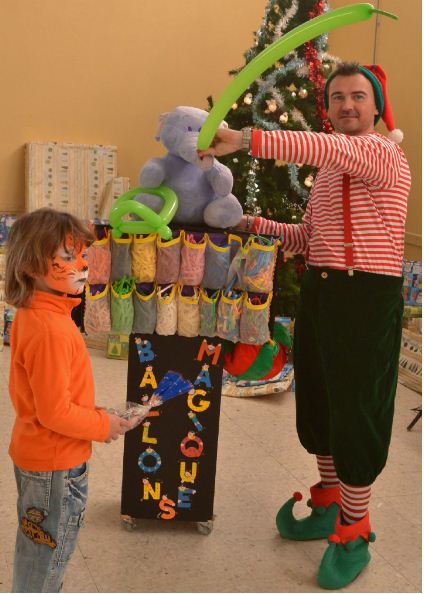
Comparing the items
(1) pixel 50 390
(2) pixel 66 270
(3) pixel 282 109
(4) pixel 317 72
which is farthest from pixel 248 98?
(1) pixel 50 390

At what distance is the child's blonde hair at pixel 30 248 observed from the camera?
1.78m

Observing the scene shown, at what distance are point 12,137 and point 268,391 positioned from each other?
2.46 meters

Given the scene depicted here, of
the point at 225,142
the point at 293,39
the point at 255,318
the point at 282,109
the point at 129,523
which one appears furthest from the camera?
the point at 282,109

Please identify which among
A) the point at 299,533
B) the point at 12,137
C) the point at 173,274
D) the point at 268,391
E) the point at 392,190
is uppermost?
the point at 12,137

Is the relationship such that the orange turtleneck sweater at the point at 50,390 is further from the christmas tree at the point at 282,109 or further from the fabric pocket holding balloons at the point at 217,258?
the christmas tree at the point at 282,109

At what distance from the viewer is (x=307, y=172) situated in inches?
176

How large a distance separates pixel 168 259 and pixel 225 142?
0.39 metres

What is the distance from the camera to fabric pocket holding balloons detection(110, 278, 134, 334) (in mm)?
2387

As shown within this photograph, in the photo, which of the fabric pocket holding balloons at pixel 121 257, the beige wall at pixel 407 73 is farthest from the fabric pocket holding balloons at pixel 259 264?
the beige wall at pixel 407 73

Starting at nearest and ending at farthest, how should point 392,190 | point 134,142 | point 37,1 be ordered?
1. point 392,190
2. point 37,1
3. point 134,142

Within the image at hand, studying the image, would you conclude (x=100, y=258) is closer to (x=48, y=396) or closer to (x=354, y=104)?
(x=48, y=396)

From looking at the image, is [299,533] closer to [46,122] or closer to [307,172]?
[307,172]

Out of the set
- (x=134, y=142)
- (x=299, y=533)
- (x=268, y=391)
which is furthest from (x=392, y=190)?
(x=134, y=142)

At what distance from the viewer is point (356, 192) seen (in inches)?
92.0
